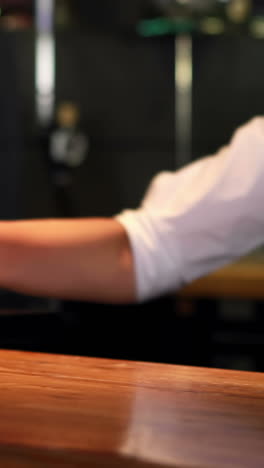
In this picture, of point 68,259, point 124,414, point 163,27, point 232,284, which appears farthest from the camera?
point 163,27

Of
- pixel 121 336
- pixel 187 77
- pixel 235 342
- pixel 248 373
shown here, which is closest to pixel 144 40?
pixel 187 77

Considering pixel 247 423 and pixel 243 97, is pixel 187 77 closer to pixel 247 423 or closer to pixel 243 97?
pixel 243 97

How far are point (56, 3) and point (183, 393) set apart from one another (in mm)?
2087

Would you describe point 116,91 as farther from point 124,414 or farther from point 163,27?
point 124,414

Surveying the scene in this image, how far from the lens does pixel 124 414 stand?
422 millimetres

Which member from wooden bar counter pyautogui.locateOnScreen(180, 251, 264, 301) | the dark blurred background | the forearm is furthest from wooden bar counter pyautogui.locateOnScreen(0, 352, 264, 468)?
the dark blurred background

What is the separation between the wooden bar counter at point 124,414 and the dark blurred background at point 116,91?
70.0 inches

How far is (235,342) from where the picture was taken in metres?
1.32

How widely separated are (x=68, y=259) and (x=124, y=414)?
18.5 inches

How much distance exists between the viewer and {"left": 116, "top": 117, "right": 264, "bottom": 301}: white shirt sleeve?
0.93 metres

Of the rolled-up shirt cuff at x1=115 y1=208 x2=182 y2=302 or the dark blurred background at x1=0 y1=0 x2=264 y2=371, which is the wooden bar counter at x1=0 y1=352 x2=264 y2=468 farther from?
the dark blurred background at x1=0 y1=0 x2=264 y2=371

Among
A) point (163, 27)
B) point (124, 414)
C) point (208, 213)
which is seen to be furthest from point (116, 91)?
point (124, 414)

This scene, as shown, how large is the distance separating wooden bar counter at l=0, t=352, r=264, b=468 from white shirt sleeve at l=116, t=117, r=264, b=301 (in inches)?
14.7

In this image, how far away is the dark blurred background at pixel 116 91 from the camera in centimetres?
236
